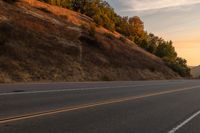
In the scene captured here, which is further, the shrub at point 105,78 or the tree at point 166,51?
the tree at point 166,51

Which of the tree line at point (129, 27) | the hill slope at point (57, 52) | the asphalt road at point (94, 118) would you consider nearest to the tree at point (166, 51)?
the tree line at point (129, 27)

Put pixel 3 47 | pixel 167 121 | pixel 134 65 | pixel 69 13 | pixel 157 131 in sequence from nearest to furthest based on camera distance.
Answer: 1. pixel 157 131
2. pixel 167 121
3. pixel 3 47
4. pixel 134 65
5. pixel 69 13

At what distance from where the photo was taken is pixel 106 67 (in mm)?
51656

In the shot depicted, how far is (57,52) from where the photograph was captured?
46.6m

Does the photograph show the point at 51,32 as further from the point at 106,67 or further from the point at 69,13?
the point at 69,13

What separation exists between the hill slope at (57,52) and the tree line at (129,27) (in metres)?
9.95

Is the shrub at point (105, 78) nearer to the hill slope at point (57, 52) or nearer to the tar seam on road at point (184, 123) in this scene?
the hill slope at point (57, 52)

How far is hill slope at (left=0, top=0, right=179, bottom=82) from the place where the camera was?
3906cm

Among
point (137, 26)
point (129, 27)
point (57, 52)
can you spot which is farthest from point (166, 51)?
point (57, 52)

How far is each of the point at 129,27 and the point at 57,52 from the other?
5570 centimetres

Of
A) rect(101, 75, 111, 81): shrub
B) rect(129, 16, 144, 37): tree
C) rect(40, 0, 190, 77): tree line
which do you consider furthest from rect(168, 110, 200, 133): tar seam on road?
rect(129, 16, 144, 37): tree

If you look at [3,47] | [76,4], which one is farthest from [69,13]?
[3,47]

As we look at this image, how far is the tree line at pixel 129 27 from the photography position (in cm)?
8049

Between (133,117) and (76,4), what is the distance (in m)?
75.9
